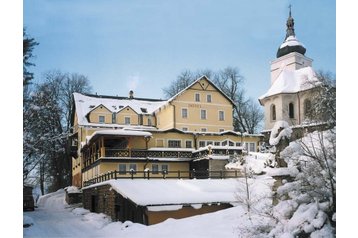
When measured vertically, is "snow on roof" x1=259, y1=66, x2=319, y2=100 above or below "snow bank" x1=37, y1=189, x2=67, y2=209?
above

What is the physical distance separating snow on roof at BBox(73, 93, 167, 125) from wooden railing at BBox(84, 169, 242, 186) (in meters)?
3.20

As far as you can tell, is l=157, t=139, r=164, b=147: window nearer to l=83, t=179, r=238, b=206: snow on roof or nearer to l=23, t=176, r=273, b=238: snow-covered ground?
l=83, t=179, r=238, b=206: snow on roof

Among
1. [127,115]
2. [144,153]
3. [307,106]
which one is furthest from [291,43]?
[144,153]

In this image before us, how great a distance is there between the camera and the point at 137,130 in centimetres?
1002

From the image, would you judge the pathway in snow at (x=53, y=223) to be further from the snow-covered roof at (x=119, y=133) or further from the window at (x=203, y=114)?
the window at (x=203, y=114)

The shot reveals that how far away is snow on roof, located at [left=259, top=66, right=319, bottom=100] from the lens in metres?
6.44

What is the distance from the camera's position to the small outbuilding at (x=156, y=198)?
9336 mm

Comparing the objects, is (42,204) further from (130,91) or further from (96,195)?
(96,195)

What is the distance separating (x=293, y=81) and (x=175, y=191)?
463 cm

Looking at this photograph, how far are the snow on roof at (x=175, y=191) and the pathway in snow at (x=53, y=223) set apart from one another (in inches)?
45.2

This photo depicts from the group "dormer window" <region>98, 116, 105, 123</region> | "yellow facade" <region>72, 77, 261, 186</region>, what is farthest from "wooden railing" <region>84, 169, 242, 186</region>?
"dormer window" <region>98, 116, 105, 123</region>

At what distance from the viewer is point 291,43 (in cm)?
649

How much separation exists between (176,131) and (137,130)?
97 cm

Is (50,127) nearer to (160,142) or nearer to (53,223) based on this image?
(53,223)
